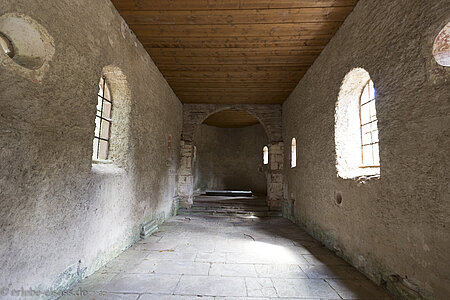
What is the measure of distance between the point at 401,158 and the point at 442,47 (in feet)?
3.10

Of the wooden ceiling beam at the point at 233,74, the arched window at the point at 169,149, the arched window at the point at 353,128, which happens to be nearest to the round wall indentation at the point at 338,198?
the arched window at the point at 353,128

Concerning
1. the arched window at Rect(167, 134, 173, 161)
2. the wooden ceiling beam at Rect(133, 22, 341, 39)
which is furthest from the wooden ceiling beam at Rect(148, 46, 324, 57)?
the arched window at Rect(167, 134, 173, 161)

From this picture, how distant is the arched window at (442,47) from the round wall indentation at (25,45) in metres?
3.16

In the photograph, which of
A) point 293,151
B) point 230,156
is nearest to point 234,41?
point 293,151

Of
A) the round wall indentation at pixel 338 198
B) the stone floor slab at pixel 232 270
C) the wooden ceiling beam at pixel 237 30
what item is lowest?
the stone floor slab at pixel 232 270

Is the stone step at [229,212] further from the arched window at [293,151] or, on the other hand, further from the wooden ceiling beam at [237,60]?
the wooden ceiling beam at [237,60]

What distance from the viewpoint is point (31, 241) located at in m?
1.80

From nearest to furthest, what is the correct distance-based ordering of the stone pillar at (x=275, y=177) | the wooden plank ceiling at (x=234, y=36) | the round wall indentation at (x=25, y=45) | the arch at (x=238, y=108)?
1. the round wall indentation at (x=25, y=45)
2. the wooden plank ceiling at (x=234, y=36)
3. the stone pillar at (x=275, y=177)
4. the arch at (x=238, y=108)

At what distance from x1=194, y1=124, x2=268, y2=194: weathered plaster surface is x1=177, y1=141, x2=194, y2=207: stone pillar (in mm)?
4374

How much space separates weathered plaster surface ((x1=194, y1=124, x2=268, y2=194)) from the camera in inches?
458

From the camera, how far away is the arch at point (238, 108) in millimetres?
7082

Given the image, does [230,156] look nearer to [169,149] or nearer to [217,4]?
[169,149]

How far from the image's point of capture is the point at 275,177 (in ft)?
22.7

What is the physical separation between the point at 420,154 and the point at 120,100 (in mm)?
3659
